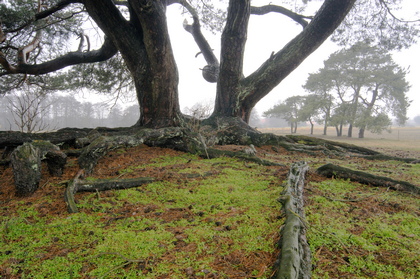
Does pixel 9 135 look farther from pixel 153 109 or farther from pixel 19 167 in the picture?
pixel 153 109

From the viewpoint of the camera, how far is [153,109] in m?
6.31

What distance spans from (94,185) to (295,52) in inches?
257

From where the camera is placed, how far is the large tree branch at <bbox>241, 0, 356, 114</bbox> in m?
6.32

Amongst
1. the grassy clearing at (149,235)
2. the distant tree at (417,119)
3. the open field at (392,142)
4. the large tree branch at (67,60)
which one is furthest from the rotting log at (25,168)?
the distant tree at (417,119)

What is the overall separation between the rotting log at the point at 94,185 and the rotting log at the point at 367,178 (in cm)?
291

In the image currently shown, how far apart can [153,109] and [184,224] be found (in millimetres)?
4550

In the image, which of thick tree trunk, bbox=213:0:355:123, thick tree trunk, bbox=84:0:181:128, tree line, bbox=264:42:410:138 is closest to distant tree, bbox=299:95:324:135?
tree line, bbox=264:42:410:138

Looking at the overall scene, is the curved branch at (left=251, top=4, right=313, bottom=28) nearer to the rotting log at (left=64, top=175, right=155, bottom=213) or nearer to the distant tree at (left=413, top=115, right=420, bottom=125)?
the rotting log at (left=64, top=175, right=155, bottom=213)

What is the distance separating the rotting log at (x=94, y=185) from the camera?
2685 mm

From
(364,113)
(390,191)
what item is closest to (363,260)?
(390,191)

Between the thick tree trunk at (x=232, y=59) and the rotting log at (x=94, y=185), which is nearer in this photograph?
the rotting log at (x=94, y=185)

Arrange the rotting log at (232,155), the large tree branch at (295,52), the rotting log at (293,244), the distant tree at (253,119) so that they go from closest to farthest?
1. the rotting log at (293,244)
2. the rotting log at (232,155)
3. the large tree branch at (295,52)
4. the distant tree at (253,119)

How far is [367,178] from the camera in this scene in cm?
352

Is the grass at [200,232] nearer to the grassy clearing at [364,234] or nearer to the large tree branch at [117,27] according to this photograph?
the grassy clearing at [364,234]
